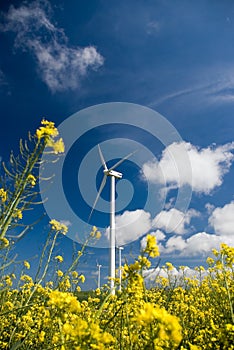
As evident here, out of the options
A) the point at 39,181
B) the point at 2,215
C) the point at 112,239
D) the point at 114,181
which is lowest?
the point at 2,215

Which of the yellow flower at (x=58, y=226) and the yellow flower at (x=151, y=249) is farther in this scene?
the yellow flower at (x=58, y=226)

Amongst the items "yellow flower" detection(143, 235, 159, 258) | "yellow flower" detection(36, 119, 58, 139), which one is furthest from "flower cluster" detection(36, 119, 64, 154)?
"yellow flower" detection(143, 235, 159, 258)

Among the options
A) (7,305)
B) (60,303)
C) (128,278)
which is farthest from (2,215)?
(7,305)

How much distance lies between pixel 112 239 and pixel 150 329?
2004 cm

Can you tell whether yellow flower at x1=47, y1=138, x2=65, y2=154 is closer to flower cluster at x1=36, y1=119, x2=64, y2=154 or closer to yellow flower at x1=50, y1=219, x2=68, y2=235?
flower cluster at x1=36, y1=119, x2=64, y2=154

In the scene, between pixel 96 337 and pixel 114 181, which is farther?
pixel 114 181

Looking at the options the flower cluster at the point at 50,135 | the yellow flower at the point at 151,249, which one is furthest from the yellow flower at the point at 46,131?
the yellow flower at the point at 151,249

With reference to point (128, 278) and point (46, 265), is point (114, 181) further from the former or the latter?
point (128, 278)

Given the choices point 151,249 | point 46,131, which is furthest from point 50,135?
point 151,249

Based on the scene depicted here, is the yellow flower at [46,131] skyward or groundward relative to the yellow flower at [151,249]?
skyward

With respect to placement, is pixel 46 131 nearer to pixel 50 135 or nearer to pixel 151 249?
pixel 50 135

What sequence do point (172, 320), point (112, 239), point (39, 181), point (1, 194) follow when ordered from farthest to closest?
point (112, 239), point (1, 194), point (39, 181), point (172, 320)

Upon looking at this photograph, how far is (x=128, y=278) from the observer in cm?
229

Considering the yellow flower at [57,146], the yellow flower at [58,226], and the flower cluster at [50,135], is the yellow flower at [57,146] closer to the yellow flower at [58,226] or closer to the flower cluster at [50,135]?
the flower cluster at [50,135]
